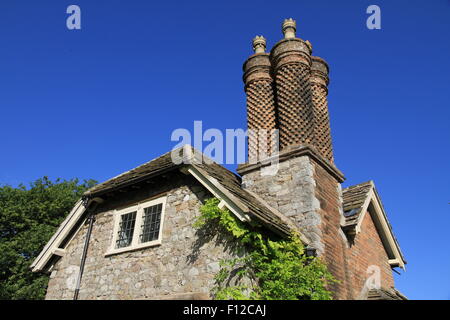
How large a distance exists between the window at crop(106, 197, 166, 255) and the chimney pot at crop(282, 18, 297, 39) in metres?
6.75

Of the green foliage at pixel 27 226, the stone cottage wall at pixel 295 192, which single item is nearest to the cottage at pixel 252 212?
the stone cottage wall at pixel 295 192

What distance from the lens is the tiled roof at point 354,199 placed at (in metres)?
10.7

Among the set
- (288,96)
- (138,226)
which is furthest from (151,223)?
(288,96)

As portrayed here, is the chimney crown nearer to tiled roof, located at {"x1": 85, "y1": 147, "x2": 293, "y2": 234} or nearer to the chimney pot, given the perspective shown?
the chimney pot

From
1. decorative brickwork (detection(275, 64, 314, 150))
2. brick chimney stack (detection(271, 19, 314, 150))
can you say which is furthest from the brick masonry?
brick chimney stack (detection(271, 19, 314, 150))

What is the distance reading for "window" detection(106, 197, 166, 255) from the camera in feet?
33.8

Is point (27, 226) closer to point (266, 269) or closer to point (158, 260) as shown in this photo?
Result: point (158, 260)

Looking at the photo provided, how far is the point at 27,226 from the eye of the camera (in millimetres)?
26641

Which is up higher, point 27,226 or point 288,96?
point 27,226

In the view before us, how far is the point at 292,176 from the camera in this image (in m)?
10.2

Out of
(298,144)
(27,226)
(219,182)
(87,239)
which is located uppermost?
(27,226)

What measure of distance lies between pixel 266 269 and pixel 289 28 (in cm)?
830
